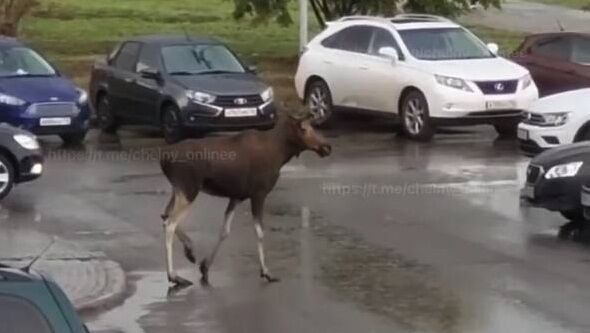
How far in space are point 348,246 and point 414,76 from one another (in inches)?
386

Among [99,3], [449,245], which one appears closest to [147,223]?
[449,245]

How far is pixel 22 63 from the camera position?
2422 centimetres

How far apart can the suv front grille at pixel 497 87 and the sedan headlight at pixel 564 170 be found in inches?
323

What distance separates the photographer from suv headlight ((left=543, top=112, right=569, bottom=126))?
824 inches

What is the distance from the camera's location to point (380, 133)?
25.5 metres

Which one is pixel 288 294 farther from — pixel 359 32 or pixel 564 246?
pixel 359 32

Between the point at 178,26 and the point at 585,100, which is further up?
the point at 585,100

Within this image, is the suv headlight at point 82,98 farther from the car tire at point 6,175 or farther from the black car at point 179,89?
the car tire at point 6,175

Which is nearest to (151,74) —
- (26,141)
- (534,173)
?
(26,141)

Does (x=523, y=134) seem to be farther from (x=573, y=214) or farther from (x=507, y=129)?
(x=573, y=214)

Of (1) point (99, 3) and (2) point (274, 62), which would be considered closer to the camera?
(2) point (274, 62)

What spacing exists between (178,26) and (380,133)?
19.1 metres

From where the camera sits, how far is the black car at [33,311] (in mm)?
5168

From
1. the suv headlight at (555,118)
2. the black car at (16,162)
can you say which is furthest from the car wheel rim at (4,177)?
the suv headlight at (555,118)
